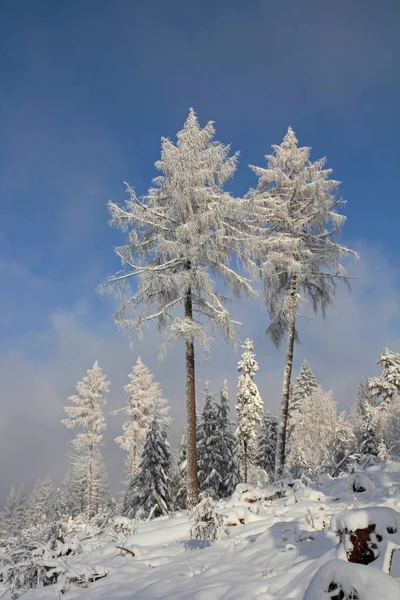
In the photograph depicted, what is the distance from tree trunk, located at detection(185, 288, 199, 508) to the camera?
1132cm

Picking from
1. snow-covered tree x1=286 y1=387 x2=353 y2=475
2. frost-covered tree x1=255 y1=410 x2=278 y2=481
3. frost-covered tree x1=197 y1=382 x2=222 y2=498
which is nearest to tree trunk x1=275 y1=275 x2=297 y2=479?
frost-covered tree x1=197 y1=382 x2=222 y2=498

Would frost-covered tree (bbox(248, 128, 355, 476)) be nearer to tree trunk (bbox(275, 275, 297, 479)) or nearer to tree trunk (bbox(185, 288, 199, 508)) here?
tree trunk (bbox(275, 275, 297, 479))

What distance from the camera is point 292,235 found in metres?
16.3

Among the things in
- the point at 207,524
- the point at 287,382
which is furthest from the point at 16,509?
the point at 207,524

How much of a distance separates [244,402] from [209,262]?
1974cm

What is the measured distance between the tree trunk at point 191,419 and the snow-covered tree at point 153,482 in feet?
35.6

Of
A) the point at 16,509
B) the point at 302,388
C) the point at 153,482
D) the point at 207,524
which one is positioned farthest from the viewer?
the point at 16,509

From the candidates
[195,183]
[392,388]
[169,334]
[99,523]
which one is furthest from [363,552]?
[392,388]

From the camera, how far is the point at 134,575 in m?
4.16

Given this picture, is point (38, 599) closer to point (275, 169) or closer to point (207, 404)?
point (275, 169)

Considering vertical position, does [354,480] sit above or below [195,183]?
below

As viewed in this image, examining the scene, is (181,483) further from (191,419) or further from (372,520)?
(372,520)

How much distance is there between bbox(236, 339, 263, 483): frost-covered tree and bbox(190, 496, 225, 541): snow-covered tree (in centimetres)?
2459

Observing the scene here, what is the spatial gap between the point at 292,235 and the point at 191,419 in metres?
8.74
